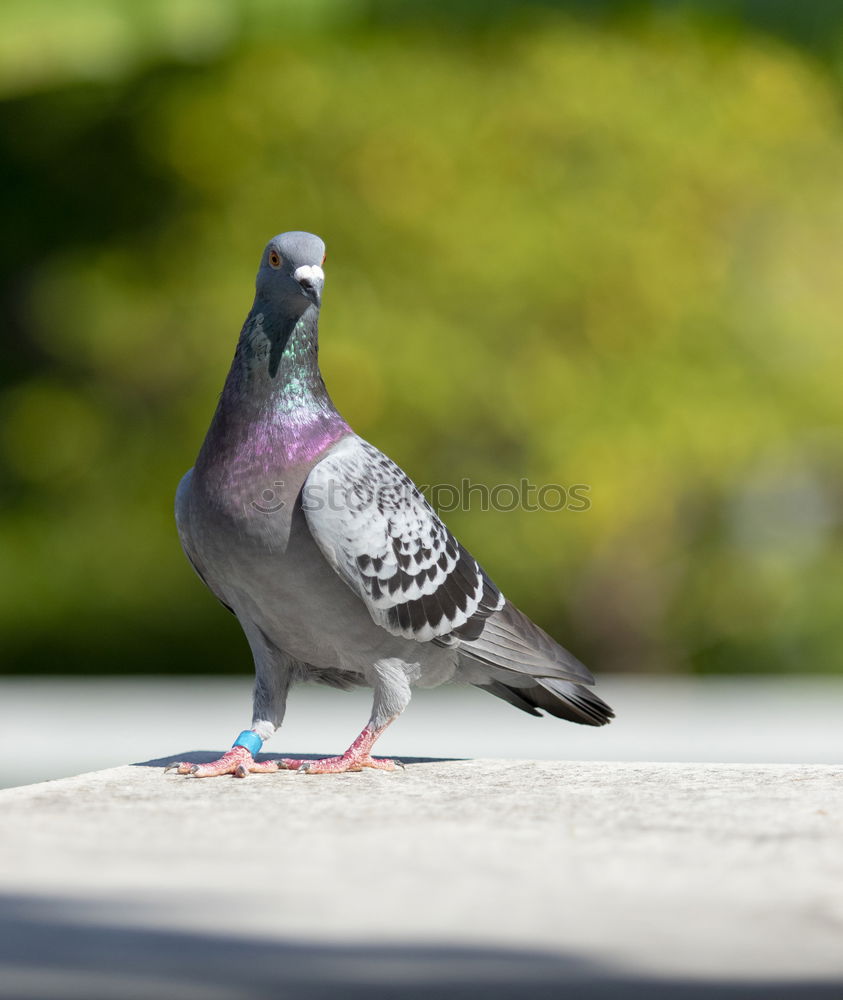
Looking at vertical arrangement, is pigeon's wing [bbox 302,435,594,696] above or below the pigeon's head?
below

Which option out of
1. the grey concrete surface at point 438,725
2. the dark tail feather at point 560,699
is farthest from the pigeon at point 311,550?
the grey concrete surface at point 438,725

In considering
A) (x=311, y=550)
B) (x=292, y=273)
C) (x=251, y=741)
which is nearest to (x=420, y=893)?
(x=311, y=550)

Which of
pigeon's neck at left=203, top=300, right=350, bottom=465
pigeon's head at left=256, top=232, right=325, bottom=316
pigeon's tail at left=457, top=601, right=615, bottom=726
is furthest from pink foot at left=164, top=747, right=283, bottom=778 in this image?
pigeon's head at left=256, top=232, right=325, bottom=316

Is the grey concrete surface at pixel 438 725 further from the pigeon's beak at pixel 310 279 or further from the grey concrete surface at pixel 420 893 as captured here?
the pigeon's beak at pixel 310 279

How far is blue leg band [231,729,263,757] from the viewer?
514cm

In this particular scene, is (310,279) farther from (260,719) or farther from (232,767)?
(232,767)

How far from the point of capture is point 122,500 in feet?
52.1

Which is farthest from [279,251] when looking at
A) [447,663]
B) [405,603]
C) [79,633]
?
[79,633]

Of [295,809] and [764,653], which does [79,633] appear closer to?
[764,653]

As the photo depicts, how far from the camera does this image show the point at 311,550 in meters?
4.74

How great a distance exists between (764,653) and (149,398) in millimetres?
7750

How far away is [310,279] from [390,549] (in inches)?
37.7

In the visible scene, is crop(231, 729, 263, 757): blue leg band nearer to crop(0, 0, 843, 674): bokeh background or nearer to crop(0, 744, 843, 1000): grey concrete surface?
crop(0, 744, 843, 1000): grey concrete surface

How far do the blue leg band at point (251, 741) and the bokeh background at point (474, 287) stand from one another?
362 inches
